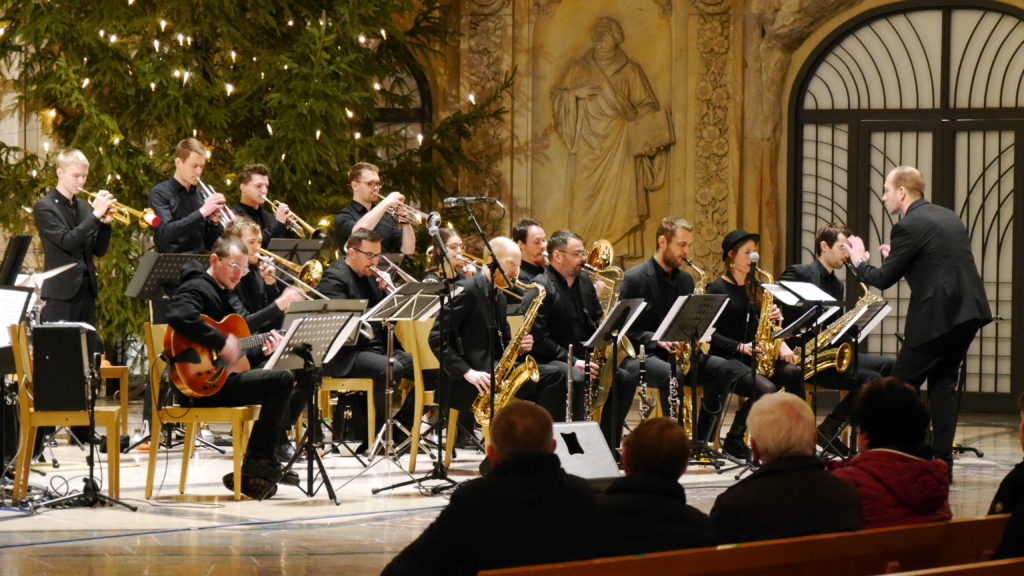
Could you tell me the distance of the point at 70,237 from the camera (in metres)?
8.39

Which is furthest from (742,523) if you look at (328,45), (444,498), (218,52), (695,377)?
(218,52)

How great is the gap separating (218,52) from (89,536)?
6673mm

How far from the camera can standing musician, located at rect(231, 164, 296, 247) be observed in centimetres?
881

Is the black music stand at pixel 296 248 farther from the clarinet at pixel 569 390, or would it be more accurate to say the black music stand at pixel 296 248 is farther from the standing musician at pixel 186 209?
the clarinet at pixel 569 390

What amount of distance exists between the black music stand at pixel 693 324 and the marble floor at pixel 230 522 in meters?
0.47

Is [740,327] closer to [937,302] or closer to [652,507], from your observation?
[937,302]

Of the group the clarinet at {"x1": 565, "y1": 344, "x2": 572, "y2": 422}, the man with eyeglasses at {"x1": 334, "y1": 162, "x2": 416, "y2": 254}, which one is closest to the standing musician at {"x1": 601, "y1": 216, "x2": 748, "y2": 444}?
the clarinet at {"x1": 565, "y1": 344, "x2": 572, "y2": 422}

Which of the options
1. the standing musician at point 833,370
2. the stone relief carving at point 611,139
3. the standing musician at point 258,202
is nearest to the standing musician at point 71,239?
the standing musician at point 258,202

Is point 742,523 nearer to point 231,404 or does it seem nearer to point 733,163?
point 231,404

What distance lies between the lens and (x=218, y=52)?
11555mm

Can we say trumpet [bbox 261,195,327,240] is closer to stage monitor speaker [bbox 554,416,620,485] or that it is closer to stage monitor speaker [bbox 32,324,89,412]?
stage monitor speaker [bbox 32,324,89,412]

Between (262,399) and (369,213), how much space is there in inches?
95.7

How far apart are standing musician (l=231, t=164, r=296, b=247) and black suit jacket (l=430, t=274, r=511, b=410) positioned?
162cm

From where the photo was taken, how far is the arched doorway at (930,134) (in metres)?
11.9
